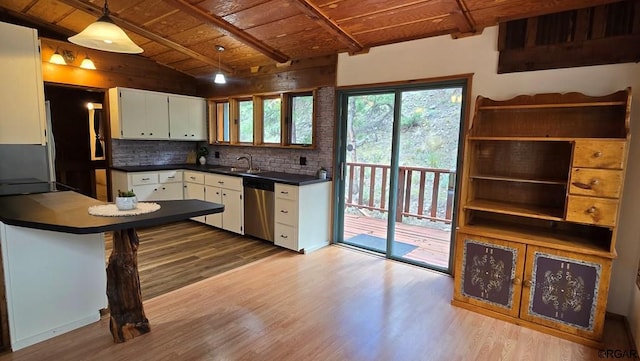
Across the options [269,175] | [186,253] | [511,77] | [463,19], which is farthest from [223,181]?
[511,77]

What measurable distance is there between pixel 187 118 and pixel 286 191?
2.53 meters

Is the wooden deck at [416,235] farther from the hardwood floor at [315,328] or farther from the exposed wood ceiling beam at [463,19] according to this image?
the exposed wood ceiling beam at [463,19]

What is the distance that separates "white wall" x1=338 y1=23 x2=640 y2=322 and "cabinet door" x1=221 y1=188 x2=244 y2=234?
2.02 metres

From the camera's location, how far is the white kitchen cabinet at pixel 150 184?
186 inches

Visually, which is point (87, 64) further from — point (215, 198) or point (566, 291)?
point (566, 291)

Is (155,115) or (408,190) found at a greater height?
(155,115)

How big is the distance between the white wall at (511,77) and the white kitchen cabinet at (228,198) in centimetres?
196

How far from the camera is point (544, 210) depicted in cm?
266

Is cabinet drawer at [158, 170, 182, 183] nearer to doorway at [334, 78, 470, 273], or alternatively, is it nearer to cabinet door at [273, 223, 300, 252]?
cabinet door at [273, 223, 300, 252]

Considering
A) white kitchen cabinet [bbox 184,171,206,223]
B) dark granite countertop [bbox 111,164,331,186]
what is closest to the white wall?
dark granite countertop [bbox 111,164,331,186]

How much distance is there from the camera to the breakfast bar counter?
202 centimetres

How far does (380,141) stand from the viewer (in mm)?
3906

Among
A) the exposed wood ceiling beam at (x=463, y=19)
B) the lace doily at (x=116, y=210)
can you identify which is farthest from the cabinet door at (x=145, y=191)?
the exposed wood ceiling beam at (x=463, y=19)

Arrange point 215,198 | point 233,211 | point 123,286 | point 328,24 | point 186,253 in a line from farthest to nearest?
point 215,198 → point 233,211 → point 186,253 → point 328,24 → point 123,286
